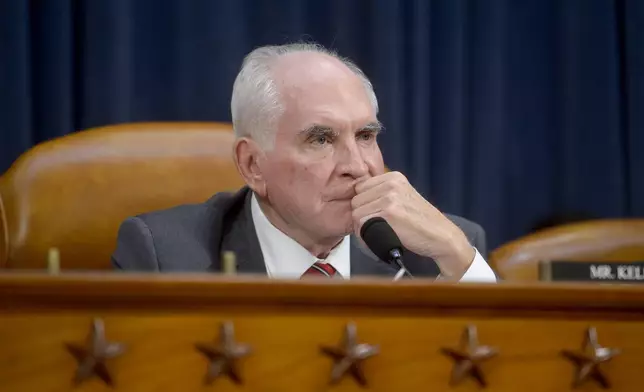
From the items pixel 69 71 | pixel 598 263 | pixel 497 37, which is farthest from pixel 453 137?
pixel 69 71

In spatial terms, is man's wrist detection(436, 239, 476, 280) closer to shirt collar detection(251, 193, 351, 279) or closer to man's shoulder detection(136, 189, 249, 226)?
shirt collar detection(251, 193, 351, 279)

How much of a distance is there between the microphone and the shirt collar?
300mm

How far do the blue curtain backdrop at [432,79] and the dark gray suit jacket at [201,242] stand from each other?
0.56 m

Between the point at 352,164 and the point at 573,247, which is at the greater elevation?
the point at 352,164

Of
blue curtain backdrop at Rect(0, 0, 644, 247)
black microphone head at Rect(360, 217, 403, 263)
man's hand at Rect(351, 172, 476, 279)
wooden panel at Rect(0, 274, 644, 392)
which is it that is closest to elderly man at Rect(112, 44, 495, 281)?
man's hand at Rect(351, 172, 476, 279)

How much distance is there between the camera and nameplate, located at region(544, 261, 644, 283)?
1404mm

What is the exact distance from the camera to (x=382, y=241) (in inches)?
44.3

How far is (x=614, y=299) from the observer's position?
0.68 meters

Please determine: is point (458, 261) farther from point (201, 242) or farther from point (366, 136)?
point (201, 242)

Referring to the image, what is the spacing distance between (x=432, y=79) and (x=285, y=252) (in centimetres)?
84

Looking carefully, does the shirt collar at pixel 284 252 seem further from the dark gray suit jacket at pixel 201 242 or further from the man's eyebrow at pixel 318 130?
the man's eyebrow at pixel 318 130

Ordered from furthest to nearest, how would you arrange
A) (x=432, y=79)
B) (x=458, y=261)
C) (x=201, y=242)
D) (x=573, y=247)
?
(x=432, y=79) → (x=573, y=247) → (x=201, y=242) → (x=458, y=261)

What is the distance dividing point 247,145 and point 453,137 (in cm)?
78

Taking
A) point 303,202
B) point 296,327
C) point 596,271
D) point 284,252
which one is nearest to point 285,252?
point 284,252
